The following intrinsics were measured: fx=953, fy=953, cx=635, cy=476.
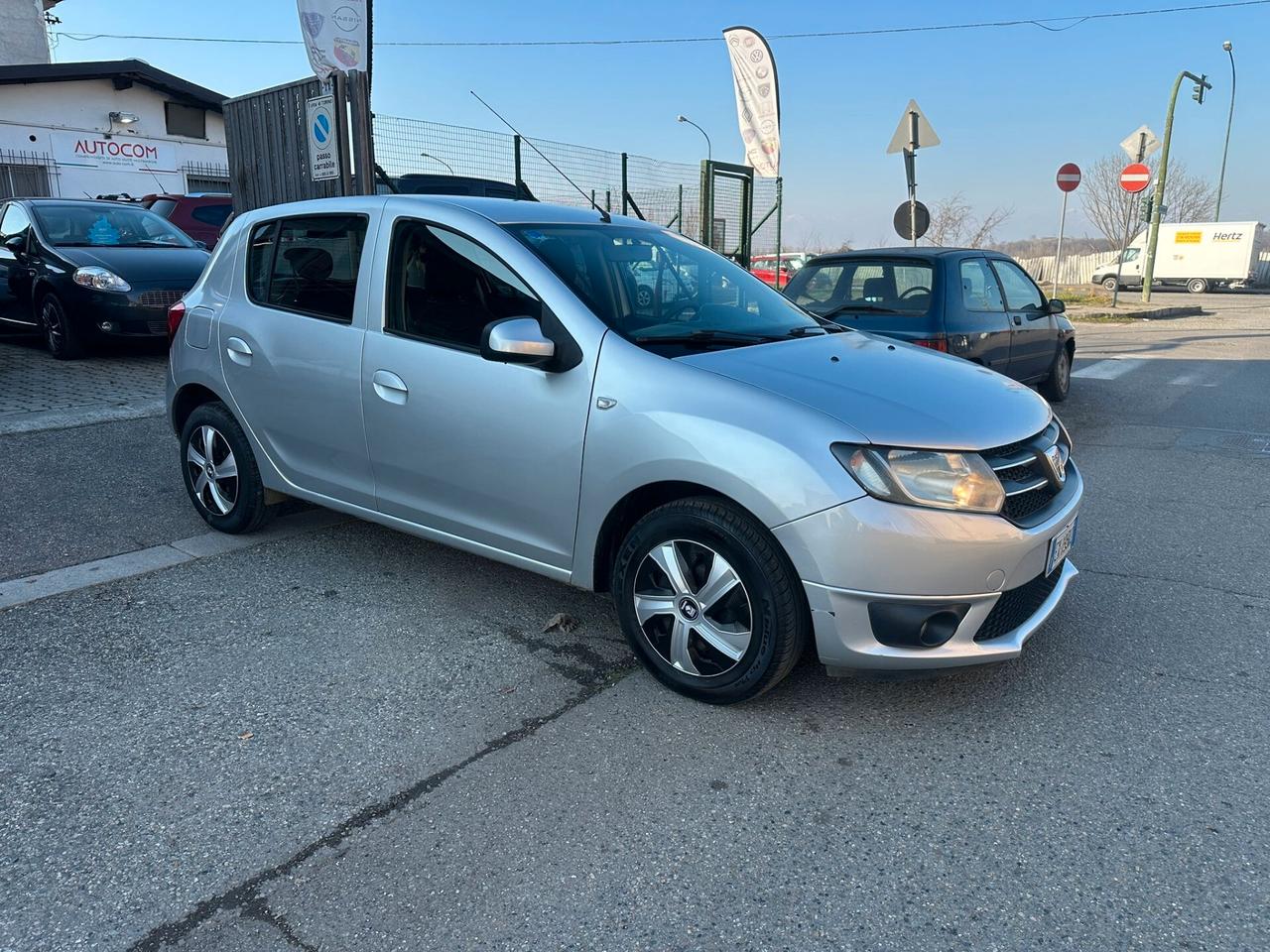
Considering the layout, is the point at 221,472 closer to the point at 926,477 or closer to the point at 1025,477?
the point at 926,477

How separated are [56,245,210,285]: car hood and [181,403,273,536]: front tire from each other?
17.2 ft

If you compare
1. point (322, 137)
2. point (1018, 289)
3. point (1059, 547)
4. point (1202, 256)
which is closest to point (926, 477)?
point (1059, 547)

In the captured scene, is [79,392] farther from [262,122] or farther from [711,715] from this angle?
[711,715]

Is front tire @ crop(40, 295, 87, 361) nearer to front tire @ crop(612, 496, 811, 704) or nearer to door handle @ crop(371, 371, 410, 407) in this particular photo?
door handle @ crop(371, 371, 410, 407)

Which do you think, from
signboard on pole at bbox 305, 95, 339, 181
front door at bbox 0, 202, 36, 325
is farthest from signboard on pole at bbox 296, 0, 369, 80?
front door at bbox 0, 202, 36, 325

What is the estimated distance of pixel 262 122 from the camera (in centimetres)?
1046

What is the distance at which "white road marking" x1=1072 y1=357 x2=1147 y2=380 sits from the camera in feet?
37.7

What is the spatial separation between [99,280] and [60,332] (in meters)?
0.98

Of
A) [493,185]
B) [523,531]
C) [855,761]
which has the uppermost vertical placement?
[493,185]

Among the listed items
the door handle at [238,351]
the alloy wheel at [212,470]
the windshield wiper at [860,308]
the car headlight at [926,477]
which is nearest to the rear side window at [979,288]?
the windshield wiper at [860,308]

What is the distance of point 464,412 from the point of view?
369 cm

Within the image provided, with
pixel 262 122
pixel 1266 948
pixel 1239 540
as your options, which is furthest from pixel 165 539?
pixel 262 122

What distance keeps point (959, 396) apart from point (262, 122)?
9.51 m

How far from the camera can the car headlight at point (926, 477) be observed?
2912 millimetres
